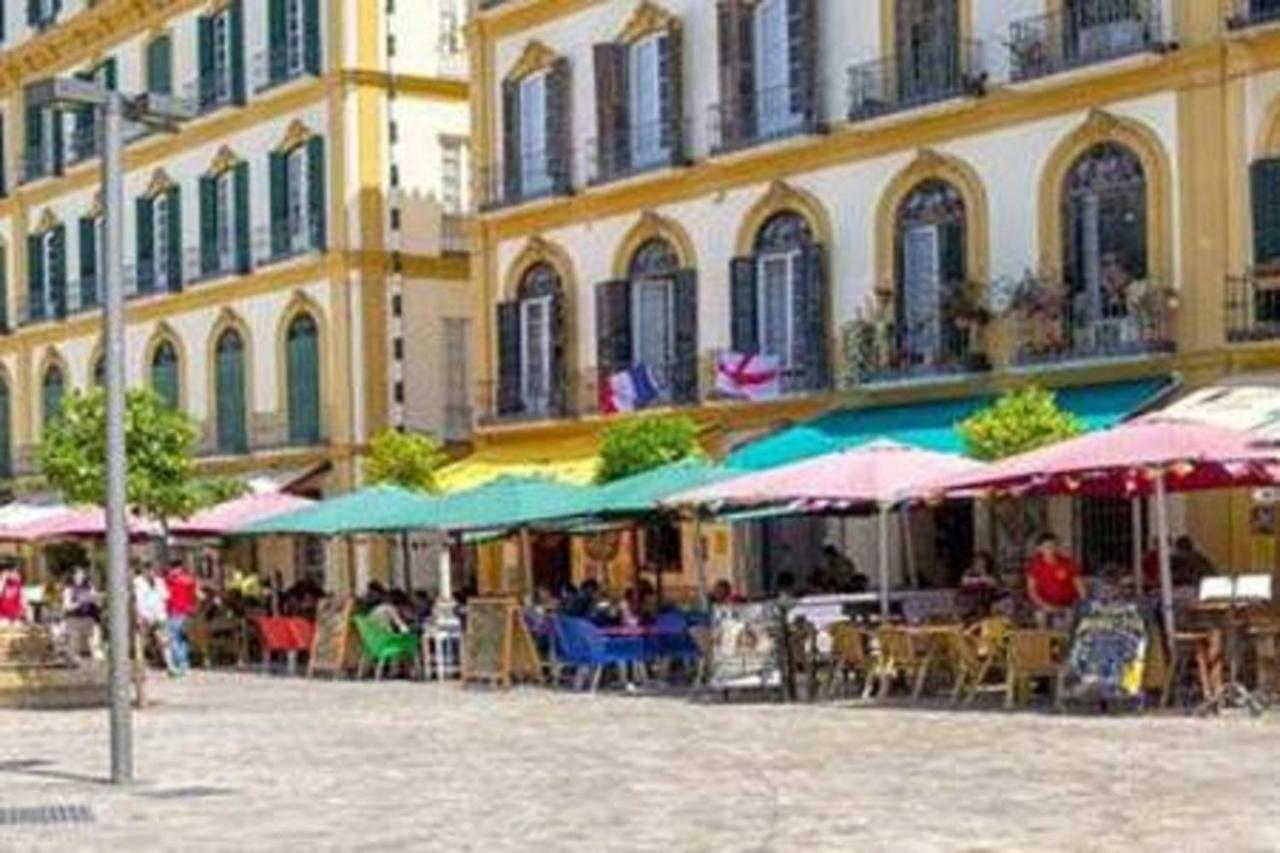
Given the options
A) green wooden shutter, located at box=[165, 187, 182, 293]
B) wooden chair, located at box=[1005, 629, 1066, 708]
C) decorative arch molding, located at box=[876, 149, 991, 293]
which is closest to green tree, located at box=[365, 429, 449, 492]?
decorative arch molding, located at box=[876, 149, 991, 293]

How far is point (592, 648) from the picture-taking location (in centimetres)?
2686

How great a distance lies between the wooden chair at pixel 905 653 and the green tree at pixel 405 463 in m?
14.8

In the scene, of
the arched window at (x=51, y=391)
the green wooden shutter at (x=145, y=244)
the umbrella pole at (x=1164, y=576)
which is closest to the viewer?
the umbrella pole at (x=1164, y=576)

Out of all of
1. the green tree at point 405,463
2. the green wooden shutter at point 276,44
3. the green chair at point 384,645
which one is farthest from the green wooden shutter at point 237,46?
the green chair at point 384,645

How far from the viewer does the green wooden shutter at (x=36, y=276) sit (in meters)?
54.4

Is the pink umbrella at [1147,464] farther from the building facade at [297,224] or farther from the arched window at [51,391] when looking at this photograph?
the arched window at [51,391]

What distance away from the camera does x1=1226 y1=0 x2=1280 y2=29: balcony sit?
27062 millimetres

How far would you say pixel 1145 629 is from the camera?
21.3 metres

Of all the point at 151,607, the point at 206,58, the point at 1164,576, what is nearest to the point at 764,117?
the point at 151,607

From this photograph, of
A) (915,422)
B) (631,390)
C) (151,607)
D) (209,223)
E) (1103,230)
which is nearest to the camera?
(1103,230)

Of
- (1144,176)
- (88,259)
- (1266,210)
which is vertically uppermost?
(88,259)

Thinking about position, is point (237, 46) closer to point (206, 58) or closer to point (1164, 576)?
point (206, 58)

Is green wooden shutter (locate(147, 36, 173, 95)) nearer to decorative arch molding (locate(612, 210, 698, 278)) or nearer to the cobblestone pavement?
decorative arch molding (locate(612, 210, 698, 278))

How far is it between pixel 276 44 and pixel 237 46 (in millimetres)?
1632
